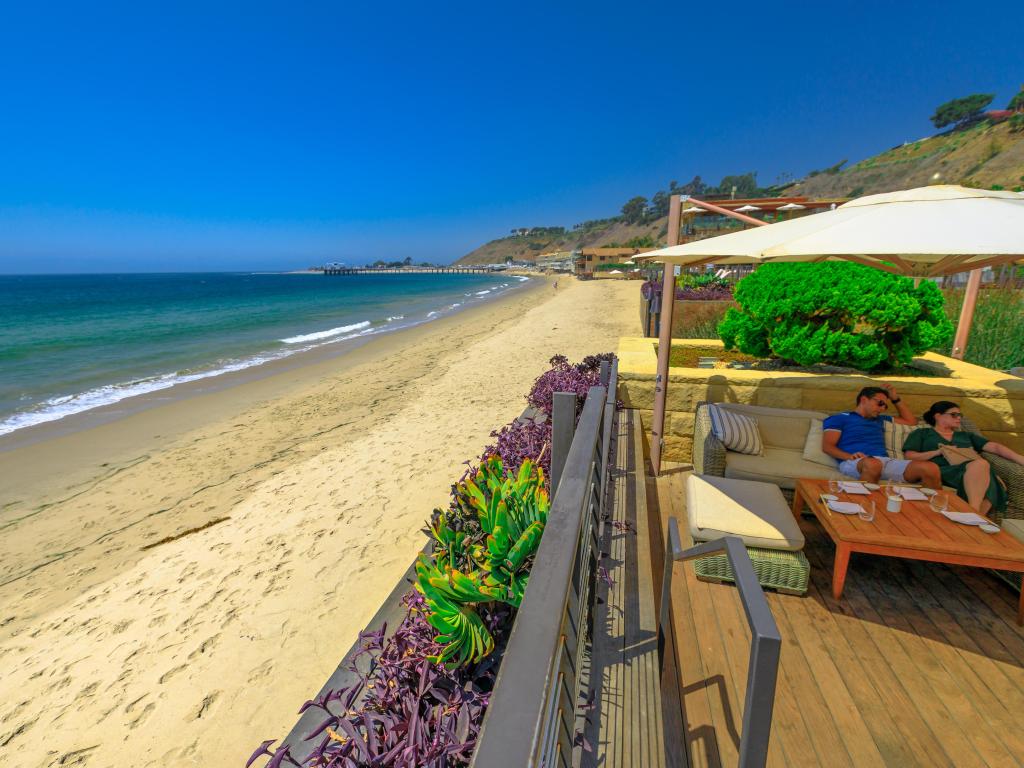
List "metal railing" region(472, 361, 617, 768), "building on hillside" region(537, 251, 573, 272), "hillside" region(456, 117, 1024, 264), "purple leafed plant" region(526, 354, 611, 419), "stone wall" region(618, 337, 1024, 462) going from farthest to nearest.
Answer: "building on hillside" region(537, 251, 573, 272), "hillside" region(456, 117, 1024, 264), "purple leafed plant" region(526, 354, 611, 419), "stone wall" region(618, 337, 1024, 462), "metal railing" region(472, 361, 617, 768)

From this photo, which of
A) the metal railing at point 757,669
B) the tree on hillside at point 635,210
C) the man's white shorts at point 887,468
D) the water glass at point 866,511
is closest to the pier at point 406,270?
the tree on hillside at point 635,210

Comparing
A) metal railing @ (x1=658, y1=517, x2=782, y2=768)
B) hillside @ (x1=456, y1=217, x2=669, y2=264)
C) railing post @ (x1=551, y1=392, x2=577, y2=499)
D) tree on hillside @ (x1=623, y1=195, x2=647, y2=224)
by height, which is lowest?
metal railing @ (x1=658, y1=517, x2=782, y2=768)

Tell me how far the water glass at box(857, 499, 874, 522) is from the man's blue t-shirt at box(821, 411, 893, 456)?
92 centimetres

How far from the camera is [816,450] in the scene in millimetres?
4129

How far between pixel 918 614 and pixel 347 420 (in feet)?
28.3

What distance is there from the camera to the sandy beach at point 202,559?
3125 millimetres

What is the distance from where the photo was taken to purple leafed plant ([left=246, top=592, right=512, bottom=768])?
1606mm

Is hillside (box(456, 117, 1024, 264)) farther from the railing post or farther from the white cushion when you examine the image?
the railing post

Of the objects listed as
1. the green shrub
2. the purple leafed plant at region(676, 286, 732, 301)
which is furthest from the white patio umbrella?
the purple leafed plant at region(676, 286, 732, 301)

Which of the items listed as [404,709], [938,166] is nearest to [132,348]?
[404,709]

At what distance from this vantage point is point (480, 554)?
2209 mm

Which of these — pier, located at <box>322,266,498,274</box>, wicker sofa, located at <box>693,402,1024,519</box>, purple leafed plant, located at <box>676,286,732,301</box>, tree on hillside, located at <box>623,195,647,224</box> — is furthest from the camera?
pier, located at <box>322,266,498,274</box>

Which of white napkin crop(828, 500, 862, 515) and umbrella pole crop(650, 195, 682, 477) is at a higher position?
umbrella pole crop(650, 195, 682, 477)

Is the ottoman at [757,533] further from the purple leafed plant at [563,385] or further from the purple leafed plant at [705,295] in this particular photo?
the purple leafed plant at [705,295]
